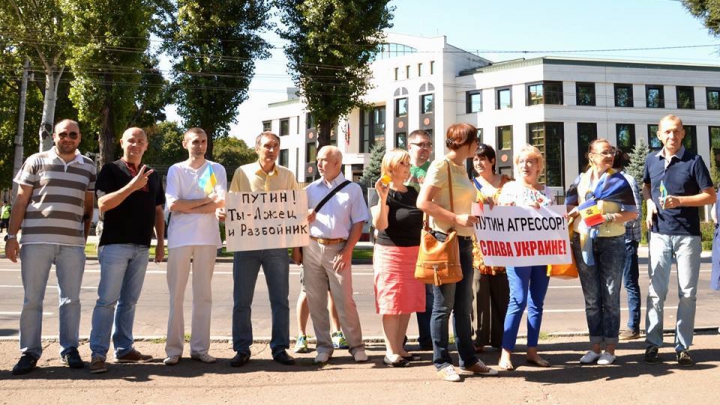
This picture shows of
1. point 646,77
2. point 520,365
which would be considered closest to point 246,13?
point 520,365

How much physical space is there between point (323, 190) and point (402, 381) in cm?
199

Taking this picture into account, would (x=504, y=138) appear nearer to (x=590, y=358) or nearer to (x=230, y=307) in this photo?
(x=230, y=307)

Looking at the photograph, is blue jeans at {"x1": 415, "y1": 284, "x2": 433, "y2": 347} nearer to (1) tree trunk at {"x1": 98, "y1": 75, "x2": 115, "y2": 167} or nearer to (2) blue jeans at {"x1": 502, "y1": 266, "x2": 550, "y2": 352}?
(2) blue jeans at {"x1": 502, "y1": 266, "x2": 550, "y2": 352}

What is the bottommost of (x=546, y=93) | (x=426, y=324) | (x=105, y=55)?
(x=426, y=324)

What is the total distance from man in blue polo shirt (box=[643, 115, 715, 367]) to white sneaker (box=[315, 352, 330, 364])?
2961 mm

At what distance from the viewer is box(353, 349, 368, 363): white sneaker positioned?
5.78 metres

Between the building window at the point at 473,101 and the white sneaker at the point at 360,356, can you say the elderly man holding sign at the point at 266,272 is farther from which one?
the building window at the point at 473,101

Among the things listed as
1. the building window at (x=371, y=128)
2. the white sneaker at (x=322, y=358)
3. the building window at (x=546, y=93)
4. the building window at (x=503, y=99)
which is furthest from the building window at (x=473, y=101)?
the white sneaker at (x=322, y=358)

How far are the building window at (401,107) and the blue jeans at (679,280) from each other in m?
53.1

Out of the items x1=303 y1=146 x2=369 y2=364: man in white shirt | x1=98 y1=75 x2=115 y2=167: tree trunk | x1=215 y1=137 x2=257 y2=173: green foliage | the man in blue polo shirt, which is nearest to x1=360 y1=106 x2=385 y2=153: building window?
x1=215 y1=137 x2=257 y2=173: green foliage

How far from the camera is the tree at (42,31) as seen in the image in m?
24.1

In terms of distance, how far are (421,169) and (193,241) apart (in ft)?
7.59

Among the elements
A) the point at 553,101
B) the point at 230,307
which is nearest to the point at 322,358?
the point at 230,307

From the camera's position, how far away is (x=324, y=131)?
24.5 meters
